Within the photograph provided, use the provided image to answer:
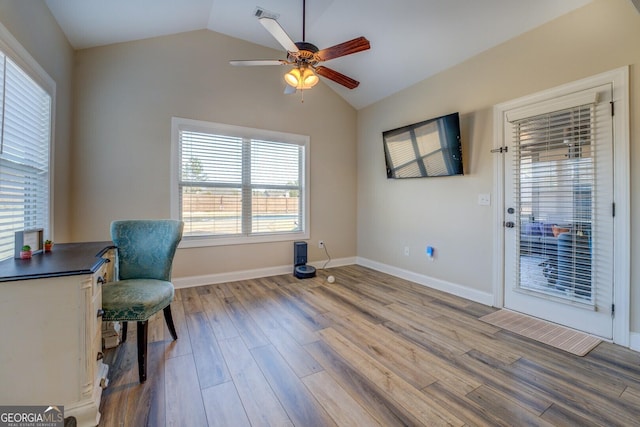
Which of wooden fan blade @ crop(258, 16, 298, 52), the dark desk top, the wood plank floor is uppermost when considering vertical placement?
wooden fan blade @ crop(258, 16, 298, 52)

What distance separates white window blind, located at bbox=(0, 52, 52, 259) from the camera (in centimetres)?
182

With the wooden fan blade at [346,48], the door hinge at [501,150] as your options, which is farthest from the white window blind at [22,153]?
the door hinge at [501,150]

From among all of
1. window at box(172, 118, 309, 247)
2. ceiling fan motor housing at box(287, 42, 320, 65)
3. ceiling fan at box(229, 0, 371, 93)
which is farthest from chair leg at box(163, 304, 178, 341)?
ceiling fan motor housing at box(287, 42, 320, 65)

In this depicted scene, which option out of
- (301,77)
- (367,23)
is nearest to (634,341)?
(301,77)

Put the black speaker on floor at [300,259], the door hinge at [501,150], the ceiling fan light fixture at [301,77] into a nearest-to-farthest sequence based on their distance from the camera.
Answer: the ceiling fan light fixture at [301,77]
the door hinge at [501,150]
the black speaker on floor at [300,259]

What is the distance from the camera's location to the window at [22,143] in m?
1.81

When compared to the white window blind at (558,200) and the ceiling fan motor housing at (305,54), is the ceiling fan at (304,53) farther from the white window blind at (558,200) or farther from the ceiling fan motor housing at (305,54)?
the white window blind at (558,200)

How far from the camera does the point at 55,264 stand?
1.53 meters

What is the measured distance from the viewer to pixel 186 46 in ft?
11.8

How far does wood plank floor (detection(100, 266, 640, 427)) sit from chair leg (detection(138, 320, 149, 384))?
6 cm

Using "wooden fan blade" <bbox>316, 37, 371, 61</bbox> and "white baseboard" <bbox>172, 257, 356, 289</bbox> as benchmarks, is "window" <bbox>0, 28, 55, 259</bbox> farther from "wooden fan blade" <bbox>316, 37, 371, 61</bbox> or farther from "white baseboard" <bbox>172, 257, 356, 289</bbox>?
"wooden fan blade" <bbox>316, 37, 371, 61</bbox>

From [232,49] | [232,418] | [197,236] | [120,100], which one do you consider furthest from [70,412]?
[232,49]

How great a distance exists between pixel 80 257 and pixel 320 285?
8.72ft

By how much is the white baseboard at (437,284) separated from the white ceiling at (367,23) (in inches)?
107
